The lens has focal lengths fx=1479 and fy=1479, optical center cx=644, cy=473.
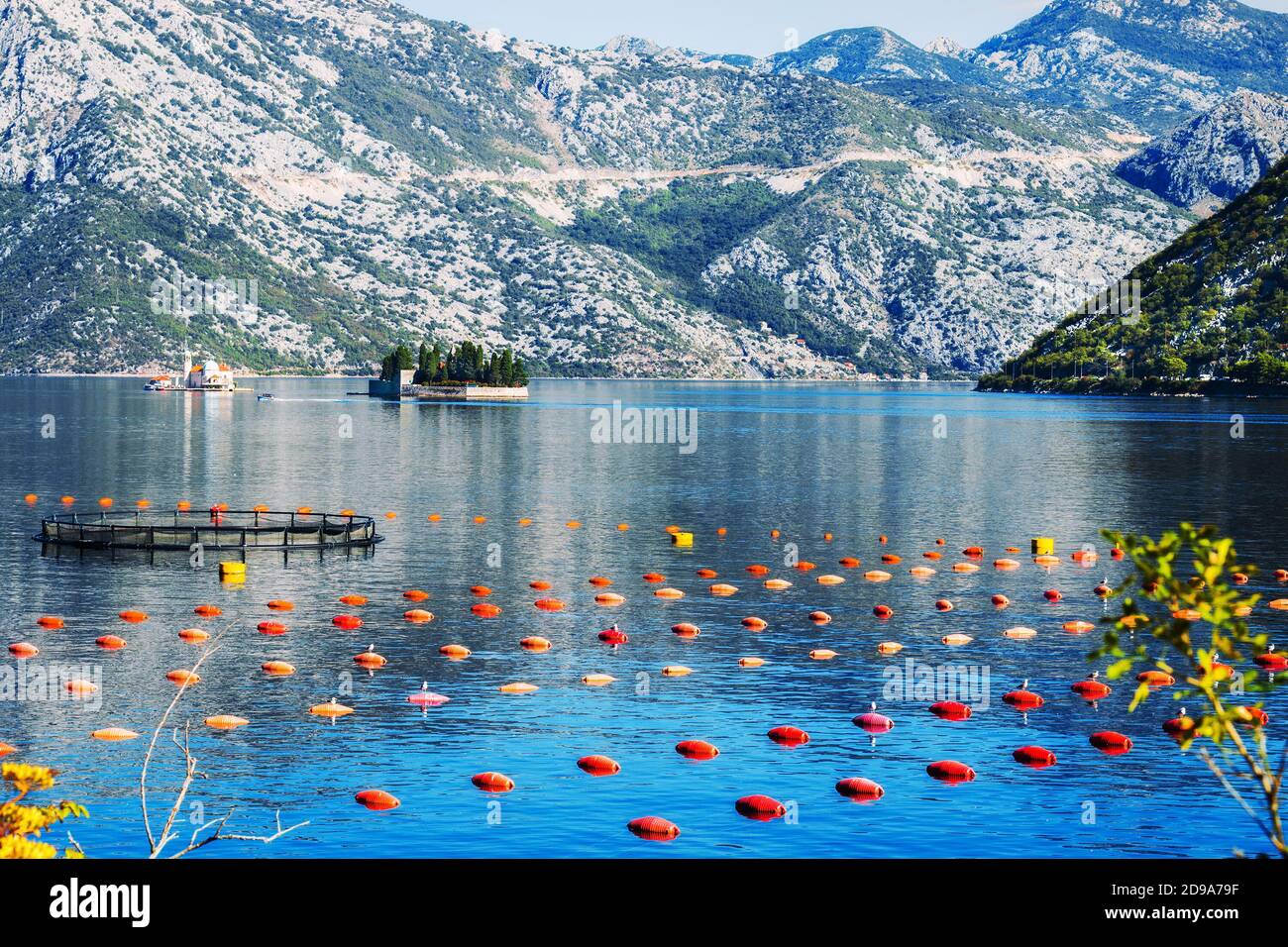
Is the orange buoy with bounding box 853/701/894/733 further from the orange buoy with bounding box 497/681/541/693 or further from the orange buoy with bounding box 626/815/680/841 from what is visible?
the orange buoy with bounding box 626/815/680/841

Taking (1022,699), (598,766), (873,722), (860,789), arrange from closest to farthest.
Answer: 1. (860,789)
2. (598,766)
3. (873,722)
4. (1022,699)

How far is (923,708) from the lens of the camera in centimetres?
6912

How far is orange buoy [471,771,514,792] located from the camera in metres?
55.6

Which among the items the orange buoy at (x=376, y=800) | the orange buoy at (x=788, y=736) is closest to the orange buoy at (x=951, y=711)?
the orange buoy at (x=788, y=736)

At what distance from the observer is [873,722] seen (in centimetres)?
6519

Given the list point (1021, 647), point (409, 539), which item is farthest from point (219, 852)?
point (409, 539)

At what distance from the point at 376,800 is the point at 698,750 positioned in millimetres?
13847

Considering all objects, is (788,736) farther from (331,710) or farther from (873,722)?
(331,710)

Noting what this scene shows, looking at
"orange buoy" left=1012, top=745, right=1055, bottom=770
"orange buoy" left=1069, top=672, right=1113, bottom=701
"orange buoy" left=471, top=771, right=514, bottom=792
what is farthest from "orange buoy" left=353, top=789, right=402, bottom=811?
"orange buoy" left=1069, top=672, right=1113, bottom=701

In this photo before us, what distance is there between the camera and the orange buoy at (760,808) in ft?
172

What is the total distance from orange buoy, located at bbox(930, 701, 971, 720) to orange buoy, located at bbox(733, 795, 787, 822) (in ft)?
54.8

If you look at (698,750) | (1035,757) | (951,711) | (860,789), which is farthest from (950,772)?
(951,711)
